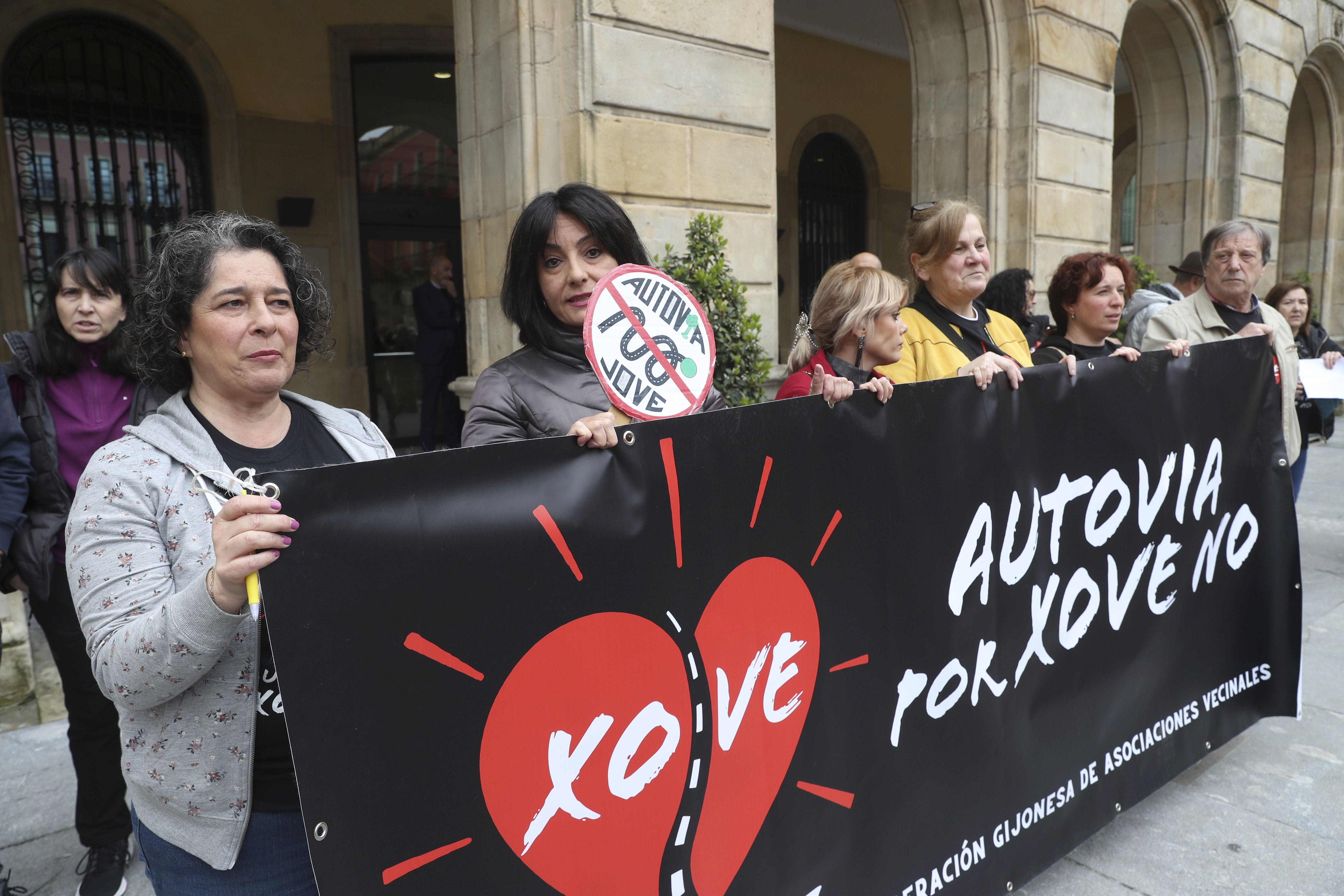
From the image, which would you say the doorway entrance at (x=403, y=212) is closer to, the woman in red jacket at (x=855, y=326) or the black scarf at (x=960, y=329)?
the black scarf at (x=960, y=329)

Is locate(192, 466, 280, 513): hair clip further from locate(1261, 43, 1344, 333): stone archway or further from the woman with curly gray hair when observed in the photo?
locate(1261, 43, 1344, 333): stone archway

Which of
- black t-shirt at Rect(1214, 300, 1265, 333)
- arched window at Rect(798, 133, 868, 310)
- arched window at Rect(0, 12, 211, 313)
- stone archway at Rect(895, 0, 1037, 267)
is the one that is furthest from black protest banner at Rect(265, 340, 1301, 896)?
arched window at Rect(798, 133, 868, 310)

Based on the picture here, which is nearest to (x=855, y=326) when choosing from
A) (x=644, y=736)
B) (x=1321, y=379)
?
(x=644, y=736)

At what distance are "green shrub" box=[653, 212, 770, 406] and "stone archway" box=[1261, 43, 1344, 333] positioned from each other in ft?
37.3

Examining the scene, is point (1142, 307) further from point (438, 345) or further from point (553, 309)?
point (438, 345)

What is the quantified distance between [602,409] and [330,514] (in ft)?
2.83

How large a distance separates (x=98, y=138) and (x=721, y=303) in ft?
19.4

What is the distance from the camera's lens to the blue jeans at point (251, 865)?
55.6 inches

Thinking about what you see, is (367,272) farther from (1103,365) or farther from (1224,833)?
(1224,833)

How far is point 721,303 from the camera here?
16.2 feet

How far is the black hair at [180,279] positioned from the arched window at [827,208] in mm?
11138

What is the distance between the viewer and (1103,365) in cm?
250

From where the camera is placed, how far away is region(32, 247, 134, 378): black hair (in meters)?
2.62

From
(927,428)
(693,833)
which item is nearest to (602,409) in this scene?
(927,428)
